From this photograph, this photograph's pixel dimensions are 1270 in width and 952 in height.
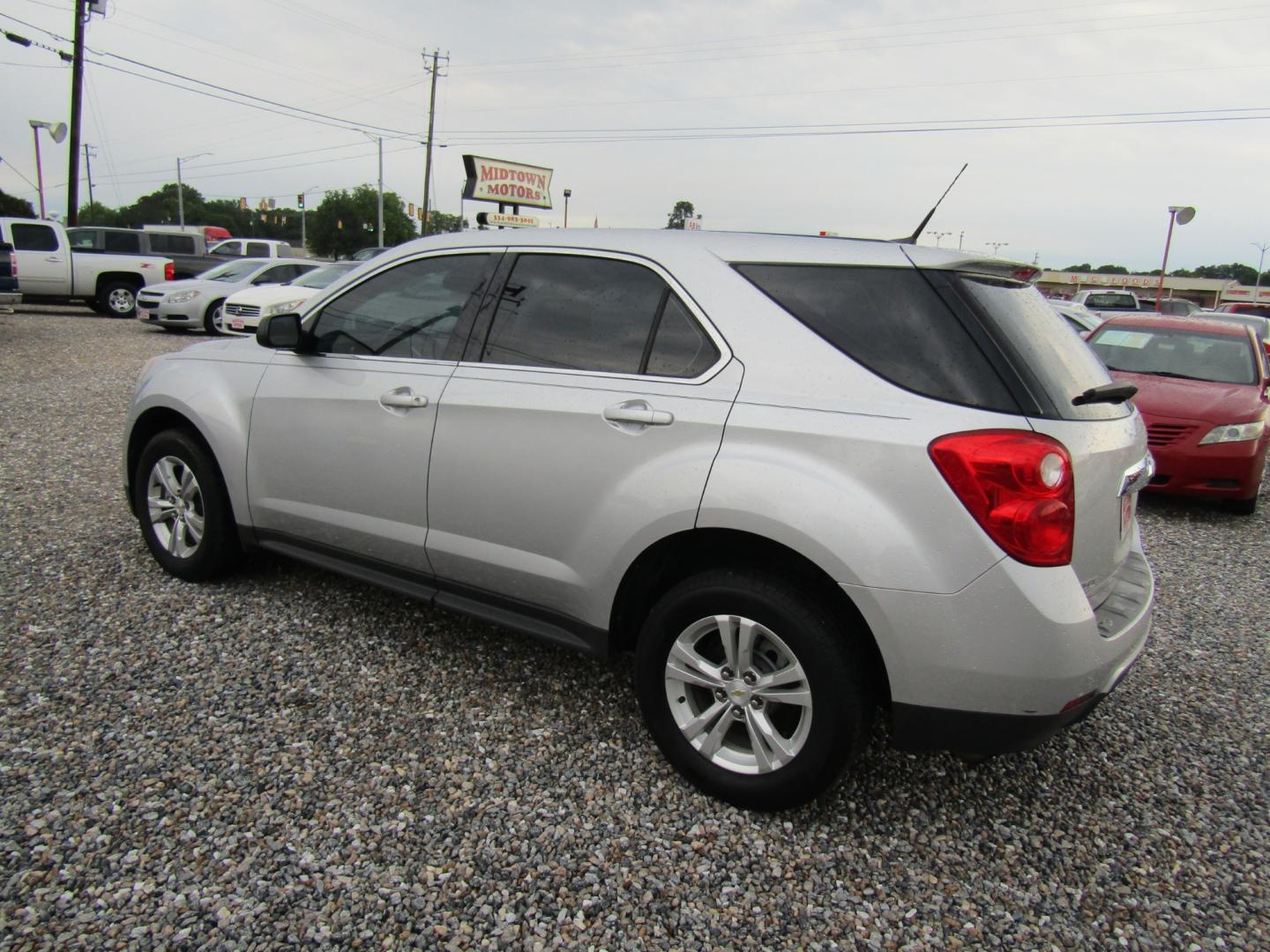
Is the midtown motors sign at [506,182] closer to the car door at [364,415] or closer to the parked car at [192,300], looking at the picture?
the parked car at [192,300]

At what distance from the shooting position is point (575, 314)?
2908 millimetres

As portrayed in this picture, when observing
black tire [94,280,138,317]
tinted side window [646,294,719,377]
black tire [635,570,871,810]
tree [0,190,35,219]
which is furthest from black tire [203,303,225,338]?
tree [0,190,35,219]

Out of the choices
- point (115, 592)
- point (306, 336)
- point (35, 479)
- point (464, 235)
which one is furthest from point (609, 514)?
point (35, 479)

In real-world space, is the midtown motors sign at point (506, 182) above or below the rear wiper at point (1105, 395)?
above

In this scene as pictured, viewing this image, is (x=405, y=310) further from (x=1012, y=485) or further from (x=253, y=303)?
(x=253, y=303)

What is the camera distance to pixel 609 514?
8.65 feet

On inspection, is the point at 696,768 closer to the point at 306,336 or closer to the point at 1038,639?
the point at 1038,639

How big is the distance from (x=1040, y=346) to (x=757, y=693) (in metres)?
1.28

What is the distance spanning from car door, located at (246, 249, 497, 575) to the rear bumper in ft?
5.75

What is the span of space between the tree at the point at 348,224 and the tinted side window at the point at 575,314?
84514mm

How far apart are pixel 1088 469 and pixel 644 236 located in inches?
61.3

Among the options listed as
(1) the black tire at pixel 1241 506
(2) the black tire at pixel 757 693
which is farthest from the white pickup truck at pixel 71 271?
(1) the black tire at pixel 1241 506

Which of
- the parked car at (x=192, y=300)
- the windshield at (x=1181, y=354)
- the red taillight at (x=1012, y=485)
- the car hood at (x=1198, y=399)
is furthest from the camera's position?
the parked car at (x=192, y=300)

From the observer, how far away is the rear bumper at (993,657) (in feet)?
7.02
